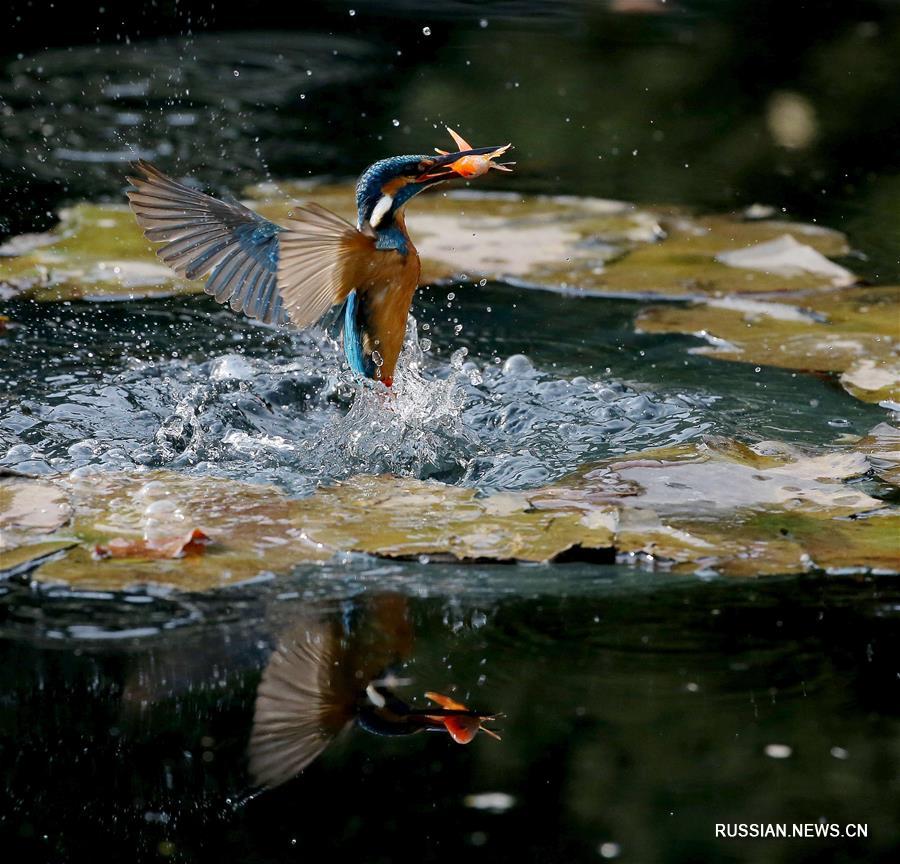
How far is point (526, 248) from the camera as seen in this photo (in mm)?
5004

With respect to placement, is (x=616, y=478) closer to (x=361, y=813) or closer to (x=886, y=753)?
(x=886, y=753)

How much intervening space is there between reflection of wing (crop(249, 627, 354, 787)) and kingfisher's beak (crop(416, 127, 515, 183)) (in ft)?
4.45

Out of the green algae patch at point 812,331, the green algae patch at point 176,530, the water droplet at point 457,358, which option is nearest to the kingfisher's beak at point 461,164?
the water droplet at point 457,358

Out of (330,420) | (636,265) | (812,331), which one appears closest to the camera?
(330,420)

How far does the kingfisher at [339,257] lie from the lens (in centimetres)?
325

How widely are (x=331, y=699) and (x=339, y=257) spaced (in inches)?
51.5

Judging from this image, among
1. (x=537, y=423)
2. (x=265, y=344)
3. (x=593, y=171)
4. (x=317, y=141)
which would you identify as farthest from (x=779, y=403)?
(x=317, y=141)

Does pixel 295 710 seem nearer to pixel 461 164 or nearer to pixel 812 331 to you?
pixel 461 164

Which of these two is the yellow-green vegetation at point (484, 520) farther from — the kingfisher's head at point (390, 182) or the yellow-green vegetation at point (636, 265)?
the yellow-green vegetation at point (636, 265)

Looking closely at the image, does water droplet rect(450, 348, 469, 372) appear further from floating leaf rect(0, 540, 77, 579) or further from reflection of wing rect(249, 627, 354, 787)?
reflection of wing rect(249, 627, 354, 787)

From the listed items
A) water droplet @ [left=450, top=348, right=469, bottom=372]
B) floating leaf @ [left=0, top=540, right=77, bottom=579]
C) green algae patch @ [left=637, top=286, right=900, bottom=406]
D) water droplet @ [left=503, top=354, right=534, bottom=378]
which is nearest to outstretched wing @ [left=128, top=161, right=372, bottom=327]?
water droplet @ [left=450, top=348, right=469, bottom=372]

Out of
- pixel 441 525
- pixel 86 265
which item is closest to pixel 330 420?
pixel 441 525

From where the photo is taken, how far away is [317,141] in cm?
640

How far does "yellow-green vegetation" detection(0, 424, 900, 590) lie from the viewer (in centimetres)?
254
